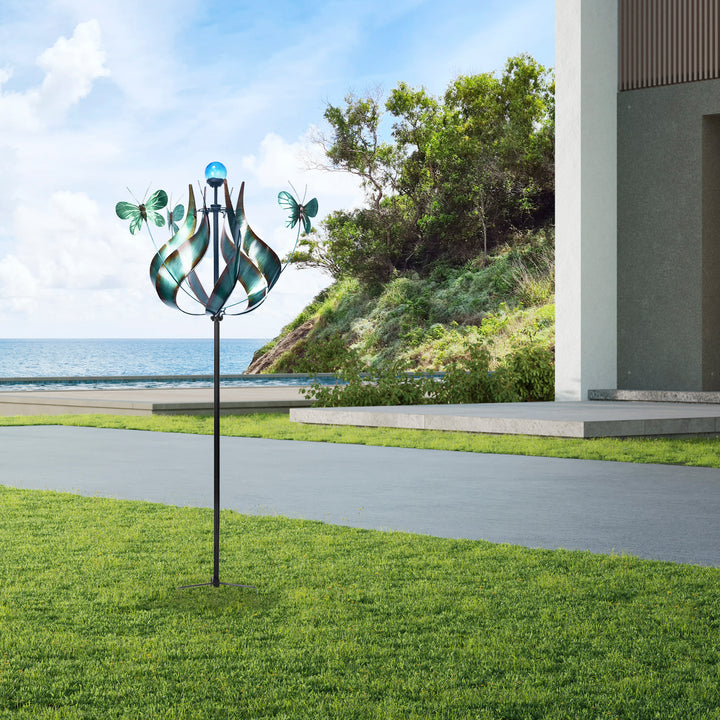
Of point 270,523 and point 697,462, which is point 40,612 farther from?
point 697,462

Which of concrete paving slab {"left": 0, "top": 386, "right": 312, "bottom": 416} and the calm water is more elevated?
the calm water

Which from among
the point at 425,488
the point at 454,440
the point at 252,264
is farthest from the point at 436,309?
the point at 252,264

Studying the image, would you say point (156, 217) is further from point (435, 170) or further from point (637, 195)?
point (435, 170)

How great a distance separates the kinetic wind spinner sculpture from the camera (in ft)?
13.9

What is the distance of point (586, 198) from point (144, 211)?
10828 millimetres

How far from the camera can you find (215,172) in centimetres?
426

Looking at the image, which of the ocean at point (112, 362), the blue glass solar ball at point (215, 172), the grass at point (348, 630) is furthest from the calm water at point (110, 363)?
the blue glass solar ball at point (215, 172)

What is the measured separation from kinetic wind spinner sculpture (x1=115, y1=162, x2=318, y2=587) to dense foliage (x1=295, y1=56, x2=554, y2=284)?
25.3m

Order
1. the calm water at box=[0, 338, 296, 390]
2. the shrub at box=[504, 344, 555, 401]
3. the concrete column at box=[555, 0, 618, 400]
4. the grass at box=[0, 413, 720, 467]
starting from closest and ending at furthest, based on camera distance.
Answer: the grass at box=[0, 413, 720, 467] → the concrete column at box=[555, 0, 618, 400] → the shrub at box=[504, 344, 555, 401] → the calm water at box=[0, 338, 296, 390]

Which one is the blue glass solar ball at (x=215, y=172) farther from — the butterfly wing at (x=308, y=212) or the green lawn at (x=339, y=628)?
the green lawn at (x=339, y=628)

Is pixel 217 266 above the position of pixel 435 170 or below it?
below

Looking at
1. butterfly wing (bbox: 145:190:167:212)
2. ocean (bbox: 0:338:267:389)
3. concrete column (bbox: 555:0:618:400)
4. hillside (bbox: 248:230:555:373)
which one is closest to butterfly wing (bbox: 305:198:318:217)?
butterfly wing (bbox: 145:190:167:212)

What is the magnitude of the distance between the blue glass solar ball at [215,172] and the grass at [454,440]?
18.4ft

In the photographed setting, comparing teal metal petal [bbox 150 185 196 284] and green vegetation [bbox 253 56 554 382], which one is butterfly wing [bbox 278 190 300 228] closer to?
teal metal petal [bbox 150 185 196 284]
